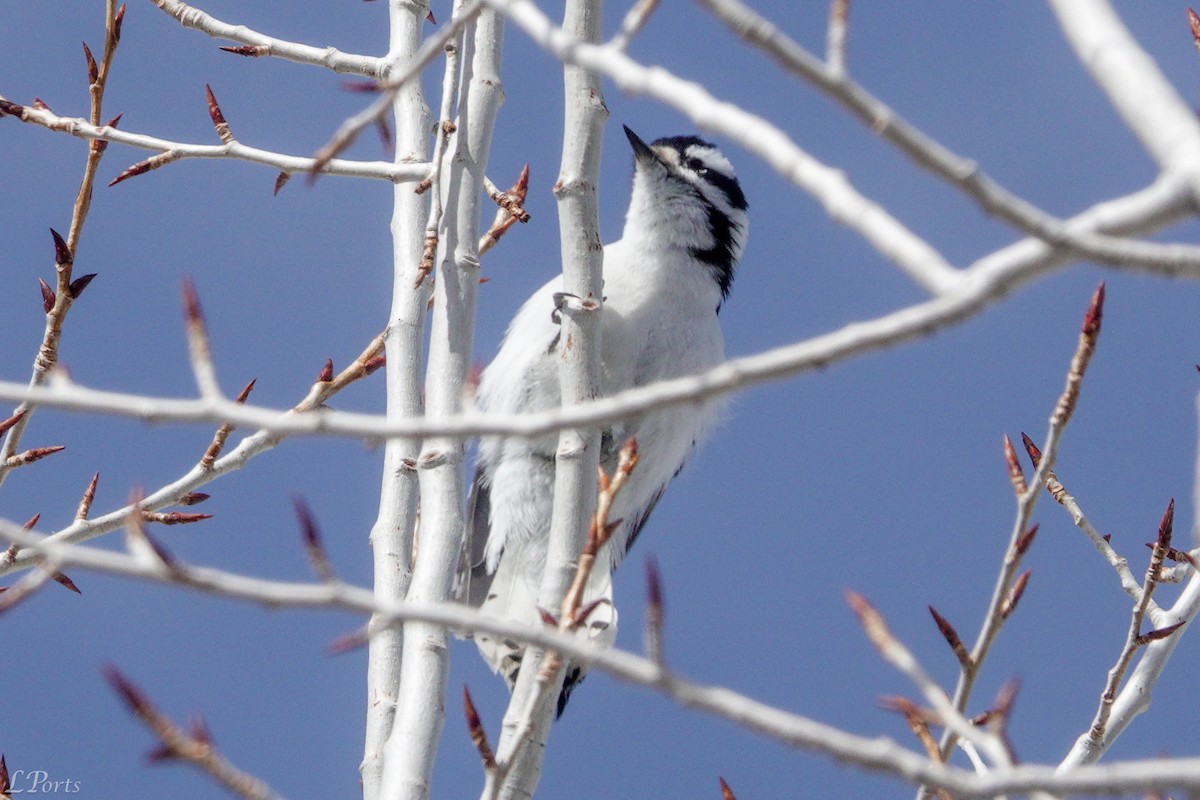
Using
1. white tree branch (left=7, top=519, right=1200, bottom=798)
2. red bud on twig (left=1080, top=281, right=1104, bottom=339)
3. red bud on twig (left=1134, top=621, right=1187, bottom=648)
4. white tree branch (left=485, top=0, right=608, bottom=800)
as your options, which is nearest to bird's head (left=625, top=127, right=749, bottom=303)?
white tree branch (left=485, top=0, right=608, bottom=800)

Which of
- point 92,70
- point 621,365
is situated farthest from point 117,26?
point 621,365

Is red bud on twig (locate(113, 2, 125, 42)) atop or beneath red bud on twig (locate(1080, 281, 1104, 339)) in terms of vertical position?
atop

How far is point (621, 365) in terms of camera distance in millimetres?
5457

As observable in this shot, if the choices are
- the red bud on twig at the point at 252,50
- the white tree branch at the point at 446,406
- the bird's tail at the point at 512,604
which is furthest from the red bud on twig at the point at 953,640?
the red bud on twig at the point at 252,50

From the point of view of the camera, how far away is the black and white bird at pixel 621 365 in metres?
5.41

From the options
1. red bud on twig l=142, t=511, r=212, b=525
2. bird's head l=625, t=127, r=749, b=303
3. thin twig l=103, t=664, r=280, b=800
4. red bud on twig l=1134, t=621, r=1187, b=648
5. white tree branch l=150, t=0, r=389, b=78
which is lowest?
thin twig l=103, t=664, r=280, b=800

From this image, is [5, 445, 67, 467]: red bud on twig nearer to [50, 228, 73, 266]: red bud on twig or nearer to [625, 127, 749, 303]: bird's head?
[50, 228, 73, 266]: red bud on twig

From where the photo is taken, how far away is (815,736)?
5.52 ft

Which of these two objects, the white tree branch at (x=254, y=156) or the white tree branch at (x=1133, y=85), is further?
the white tree branch at (x=254, y=156)

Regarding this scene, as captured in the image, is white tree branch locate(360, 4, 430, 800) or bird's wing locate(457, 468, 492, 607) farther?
bird's wing locate(457, 468, 492, 607)

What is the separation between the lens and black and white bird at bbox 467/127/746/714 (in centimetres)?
541

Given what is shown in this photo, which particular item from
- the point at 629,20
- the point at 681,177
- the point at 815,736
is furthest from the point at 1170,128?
the point at 681,177

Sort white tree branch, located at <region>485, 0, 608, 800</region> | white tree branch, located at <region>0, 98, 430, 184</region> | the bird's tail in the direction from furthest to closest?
the bird's tail
white tree branch, located at <region>0, 98, 430, 184</region>
white tree branch, located at <region>485, 0, 608, 800</region>

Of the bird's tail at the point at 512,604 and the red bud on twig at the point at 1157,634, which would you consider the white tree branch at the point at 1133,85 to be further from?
the bird's tail at the point at 512,604
